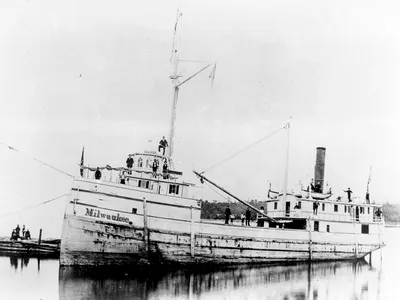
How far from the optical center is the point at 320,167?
92.9 ft

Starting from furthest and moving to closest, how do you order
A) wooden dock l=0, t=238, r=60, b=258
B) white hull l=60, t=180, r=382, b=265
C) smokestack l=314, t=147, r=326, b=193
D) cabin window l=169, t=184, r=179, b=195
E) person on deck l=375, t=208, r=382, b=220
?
1. person on deck l=375, t=208, r=382, b=220
2. smokestack l=314, t=147, r=326, b=193
3. wooden dock l=0, t=238, r=60, b=258
4. cabin window l=169, t=184, r=179, b=195
5. white hull l=60, t=180, r=382, b=265

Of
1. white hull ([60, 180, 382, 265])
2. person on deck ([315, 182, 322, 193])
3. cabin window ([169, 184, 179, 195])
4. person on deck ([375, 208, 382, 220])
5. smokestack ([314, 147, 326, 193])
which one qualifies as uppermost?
smokestack ([314, 147, 326, 193])

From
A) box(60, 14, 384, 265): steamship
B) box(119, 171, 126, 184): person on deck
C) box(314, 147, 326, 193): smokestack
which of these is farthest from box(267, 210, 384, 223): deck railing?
box(119, 171, 126, 184): person on deck

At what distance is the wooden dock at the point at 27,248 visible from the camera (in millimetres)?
25609

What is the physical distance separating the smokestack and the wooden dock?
18.7 m

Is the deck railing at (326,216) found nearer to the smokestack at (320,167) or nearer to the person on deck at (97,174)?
the smokestack at (320,167)

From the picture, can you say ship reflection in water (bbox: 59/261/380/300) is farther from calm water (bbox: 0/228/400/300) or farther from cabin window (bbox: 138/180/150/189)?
cabin window (bbox: 138/180/150/189)

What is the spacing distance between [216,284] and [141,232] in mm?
4665

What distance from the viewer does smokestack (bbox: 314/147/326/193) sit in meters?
28.1

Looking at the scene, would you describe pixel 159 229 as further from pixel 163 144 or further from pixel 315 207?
pixel 315 207

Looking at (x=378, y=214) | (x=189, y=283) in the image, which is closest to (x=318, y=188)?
(x=378, y=214)

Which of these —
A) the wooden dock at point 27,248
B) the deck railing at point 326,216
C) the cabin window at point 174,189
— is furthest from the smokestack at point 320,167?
the wooden dock at point 27,248

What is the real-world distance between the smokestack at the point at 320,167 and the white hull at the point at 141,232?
695cm

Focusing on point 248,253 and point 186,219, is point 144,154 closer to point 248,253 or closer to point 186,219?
point 186,219
